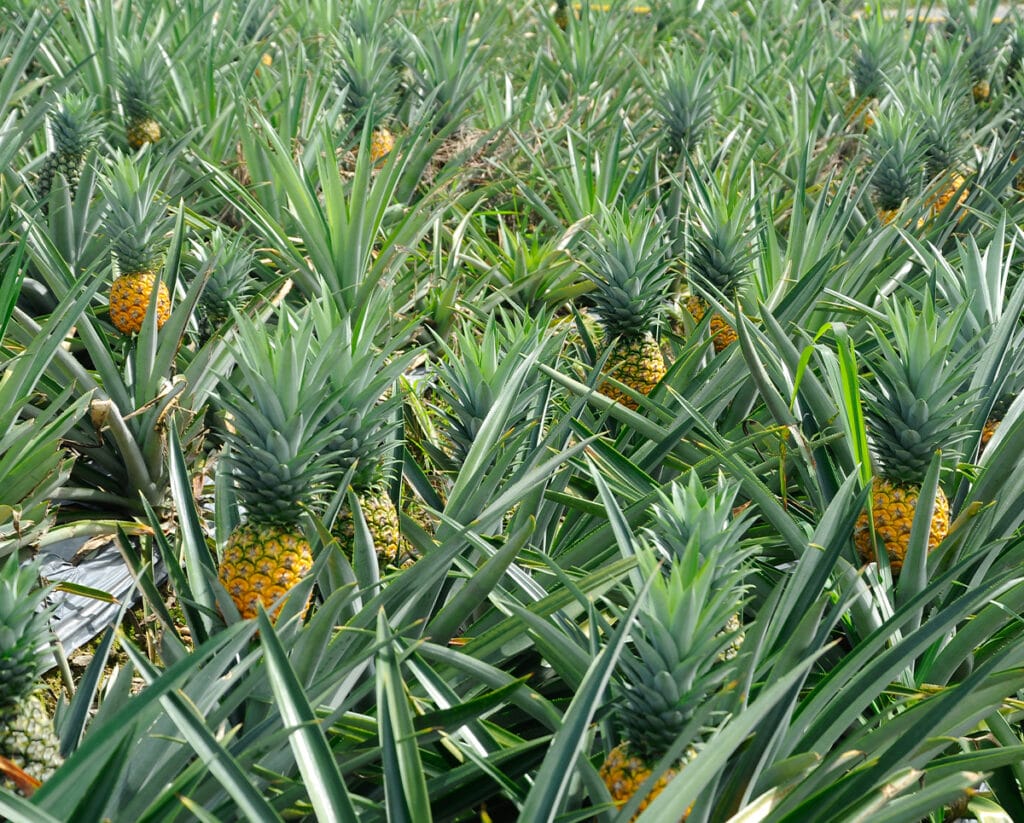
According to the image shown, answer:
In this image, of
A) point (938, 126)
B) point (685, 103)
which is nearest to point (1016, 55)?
point (938, 126)

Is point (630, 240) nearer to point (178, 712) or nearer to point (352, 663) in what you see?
point (352, 663)

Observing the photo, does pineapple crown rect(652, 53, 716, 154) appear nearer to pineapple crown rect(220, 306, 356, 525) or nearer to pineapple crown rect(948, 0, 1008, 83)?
pineapple crown rect(948, 0, 1008, 83)

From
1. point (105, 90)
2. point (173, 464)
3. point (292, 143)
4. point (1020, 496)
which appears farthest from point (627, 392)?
point (105, 90)

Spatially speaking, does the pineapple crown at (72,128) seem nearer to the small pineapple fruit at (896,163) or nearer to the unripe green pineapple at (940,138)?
the small pineapple fruit at (896,163)

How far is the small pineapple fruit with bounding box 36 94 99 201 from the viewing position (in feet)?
7.79

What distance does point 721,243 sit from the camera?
2.12 meters

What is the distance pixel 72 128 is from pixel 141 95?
0.50 m

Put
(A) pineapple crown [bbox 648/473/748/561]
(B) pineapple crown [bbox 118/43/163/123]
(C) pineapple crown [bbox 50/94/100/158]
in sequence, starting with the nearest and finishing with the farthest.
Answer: (A) pineapple crown [bbox 648/473/748/561] → (C) pineapple crown [bbox 50/94/100/158] → (B) pineapple crown [bbox 118/43/163/123]

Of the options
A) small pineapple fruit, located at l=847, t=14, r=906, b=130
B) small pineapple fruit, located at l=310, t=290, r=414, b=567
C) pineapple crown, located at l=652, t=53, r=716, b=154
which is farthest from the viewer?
small pineapple fruit, located at l=847, t=14, r=906, b=130

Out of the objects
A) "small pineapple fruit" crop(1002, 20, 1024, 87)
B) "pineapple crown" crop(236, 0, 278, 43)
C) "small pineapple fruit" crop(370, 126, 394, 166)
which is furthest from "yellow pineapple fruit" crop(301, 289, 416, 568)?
"small pineapple fruit" crop(1002, 20, 1024, 87)

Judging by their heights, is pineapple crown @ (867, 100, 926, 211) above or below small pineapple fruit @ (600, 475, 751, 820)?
above

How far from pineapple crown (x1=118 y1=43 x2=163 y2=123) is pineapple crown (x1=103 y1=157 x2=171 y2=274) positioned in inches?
31.5

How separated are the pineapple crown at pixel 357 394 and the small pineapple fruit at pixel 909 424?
0.72m

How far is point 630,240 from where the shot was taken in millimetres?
2018
